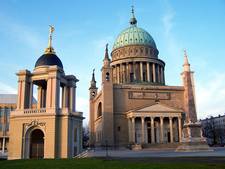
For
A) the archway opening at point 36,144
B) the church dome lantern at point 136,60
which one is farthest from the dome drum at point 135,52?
the archway opening at point 36,144

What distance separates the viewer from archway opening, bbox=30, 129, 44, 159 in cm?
3806

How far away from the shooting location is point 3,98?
270 ft

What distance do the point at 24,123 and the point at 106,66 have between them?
35.0 meters

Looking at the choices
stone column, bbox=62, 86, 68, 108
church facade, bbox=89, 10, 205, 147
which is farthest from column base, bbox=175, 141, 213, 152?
church facade, bbox=89, 10, 205, 147

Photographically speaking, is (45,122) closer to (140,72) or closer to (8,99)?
(140,72)

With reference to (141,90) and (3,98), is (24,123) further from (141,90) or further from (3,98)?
(3,98)

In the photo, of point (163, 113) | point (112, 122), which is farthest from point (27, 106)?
point (163, 113)

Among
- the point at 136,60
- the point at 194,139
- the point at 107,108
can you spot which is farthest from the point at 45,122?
the point at 136,60

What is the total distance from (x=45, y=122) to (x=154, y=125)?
36.4m

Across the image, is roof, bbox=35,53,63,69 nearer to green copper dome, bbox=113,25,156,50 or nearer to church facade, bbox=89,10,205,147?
church facade, bbox=89,10,205,147

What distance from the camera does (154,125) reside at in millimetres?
67500

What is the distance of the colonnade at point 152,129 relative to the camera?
64.7m

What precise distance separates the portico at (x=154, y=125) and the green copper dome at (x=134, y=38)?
26.7 metres

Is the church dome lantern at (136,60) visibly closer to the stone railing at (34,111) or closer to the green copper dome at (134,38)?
the green copper dome at (134,38)
